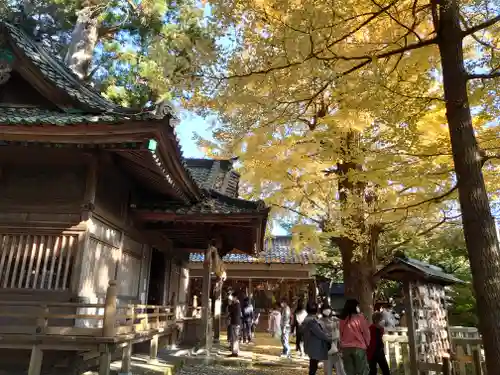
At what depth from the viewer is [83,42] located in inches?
528

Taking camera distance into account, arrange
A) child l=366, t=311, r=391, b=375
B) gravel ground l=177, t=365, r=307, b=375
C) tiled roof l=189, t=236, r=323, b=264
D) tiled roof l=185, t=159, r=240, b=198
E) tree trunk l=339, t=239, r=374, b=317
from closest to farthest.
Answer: child l=366, t=311, r=391, b=375, gravel ground l=177, t=365, r=307, b=375, tree trunk l=339, t=239, r=374, b=317, tiled roof l=185, t=159, r=240, b=198, tiled roof l=189, t=236, r=323, b=264

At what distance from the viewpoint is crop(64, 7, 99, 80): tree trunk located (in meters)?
12.8

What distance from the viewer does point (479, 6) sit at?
18.6 ft

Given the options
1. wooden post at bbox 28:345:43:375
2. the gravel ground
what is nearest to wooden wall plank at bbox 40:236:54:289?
wooden post at bbox 28:345:43:375

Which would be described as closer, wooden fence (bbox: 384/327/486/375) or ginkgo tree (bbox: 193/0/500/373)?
ginkgo tree (bbox: 193/0/500/373)

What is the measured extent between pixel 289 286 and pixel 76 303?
18.5 meters

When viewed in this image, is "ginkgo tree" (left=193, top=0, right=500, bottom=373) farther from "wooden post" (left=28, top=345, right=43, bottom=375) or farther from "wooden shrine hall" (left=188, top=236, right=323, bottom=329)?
"wooden shrine hall" (left=188, top=236, right=323, bottom=329)

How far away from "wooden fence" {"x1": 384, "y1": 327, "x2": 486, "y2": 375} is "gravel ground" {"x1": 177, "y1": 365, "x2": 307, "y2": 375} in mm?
2253

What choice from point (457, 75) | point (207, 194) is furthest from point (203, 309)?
point (457, 75)

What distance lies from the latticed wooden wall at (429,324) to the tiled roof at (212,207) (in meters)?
3.57

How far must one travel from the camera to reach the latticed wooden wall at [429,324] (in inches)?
301

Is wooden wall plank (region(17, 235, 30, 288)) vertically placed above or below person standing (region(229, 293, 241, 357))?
above

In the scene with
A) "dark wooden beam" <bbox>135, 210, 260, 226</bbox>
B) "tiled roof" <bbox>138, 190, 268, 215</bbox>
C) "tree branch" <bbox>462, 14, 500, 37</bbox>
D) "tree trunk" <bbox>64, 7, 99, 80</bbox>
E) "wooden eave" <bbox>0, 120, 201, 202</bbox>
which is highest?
"tree trunk" <bbox>64, 7, 99, 80</bbox>

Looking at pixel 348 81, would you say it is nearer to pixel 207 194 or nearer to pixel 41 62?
pixel 207 194
